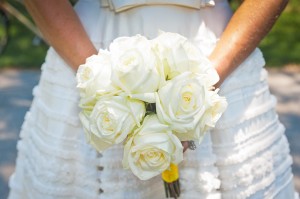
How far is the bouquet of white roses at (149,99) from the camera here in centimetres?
111

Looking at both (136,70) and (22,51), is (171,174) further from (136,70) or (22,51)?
(22,51)

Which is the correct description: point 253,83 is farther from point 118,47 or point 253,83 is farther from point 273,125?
point 118,47

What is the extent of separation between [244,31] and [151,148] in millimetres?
403

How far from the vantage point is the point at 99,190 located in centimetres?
138

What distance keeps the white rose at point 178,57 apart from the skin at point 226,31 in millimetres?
161

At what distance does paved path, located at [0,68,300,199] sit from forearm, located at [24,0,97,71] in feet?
5.77

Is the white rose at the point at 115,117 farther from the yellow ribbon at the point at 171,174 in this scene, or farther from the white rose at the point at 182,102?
the yellow ribbon at the point at 171,174

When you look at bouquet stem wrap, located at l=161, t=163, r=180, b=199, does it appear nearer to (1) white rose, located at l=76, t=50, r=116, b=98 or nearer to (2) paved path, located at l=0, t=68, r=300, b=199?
(1) white rose, located at l=76, t=50, r=116, b=98

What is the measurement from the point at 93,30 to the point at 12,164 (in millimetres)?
2053

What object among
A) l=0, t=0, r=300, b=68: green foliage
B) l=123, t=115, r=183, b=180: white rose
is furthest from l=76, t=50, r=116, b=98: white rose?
l=0, t=0, r=300, b=68: green foliage

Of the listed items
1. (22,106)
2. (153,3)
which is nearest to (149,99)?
(153,3)

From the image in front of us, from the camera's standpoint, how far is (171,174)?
4.18 feet

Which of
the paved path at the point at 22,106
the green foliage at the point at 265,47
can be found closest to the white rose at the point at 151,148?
the paved path at the point at 22,106

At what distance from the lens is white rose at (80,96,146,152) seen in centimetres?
111
